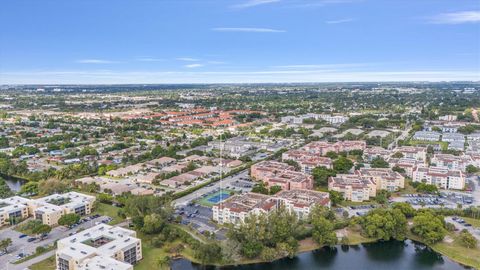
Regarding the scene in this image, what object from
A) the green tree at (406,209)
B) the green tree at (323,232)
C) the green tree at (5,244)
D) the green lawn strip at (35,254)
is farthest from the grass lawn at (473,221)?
the green tree at (5,244)

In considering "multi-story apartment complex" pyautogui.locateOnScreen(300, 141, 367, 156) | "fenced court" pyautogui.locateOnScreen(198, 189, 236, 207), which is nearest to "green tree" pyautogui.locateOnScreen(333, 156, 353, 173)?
"multi-story apartment complex" pyautogui.locateOnScreen(300, 141, 367, 156)

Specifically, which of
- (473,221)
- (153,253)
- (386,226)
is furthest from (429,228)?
(153,253)

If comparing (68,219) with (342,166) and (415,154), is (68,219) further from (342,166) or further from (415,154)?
(415,154)

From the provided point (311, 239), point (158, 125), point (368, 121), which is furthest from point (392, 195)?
point (158, 125)

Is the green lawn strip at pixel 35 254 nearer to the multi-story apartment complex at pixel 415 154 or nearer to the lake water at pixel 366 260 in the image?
the lake water at pixel 366 260

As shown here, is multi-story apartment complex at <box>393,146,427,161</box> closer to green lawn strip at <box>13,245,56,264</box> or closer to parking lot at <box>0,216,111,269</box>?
parking lot at <box>0,216,111,269</box>

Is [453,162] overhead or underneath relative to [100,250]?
overhead
